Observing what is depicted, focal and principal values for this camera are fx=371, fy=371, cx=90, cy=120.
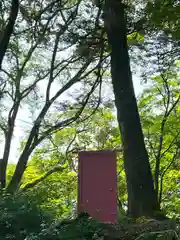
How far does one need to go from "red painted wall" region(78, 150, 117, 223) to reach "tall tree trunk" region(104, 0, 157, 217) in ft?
0.68

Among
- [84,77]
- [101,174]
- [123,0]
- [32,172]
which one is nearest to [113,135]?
[84,77]

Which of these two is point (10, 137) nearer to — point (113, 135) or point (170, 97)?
point (113, 135)

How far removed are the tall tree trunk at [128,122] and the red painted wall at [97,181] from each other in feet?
0.68

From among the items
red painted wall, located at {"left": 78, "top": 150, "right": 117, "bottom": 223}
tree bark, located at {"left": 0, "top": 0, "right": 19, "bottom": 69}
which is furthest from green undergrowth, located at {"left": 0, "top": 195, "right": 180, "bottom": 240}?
tree bark, located at {"left": 0, "top": 0, "right": 19, "bottom": 69}

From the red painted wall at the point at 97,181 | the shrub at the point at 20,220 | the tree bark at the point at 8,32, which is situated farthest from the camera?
the tree bark at the point at 8,32

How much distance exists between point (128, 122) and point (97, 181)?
0.76m

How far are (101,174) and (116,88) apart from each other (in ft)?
3.52

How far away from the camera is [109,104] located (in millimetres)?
6777

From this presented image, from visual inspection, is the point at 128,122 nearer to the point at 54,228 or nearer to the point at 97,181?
the point at 97,181

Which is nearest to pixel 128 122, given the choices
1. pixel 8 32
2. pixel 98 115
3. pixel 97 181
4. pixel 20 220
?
pixel 97 181

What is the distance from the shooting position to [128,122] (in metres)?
4.13

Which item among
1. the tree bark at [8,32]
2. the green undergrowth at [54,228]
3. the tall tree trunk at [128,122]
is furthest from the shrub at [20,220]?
the tree bark at [8,32]

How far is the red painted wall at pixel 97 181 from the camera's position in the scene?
3730mm

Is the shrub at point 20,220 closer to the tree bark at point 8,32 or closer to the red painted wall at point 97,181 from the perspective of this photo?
the red painted wall at point 97,181
